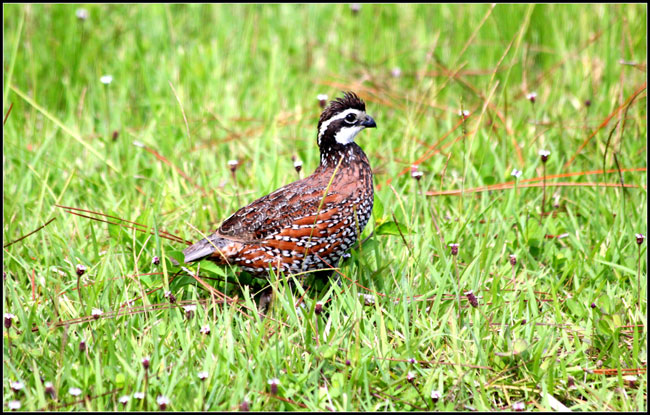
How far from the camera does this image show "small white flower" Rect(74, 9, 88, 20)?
7757 millimetres

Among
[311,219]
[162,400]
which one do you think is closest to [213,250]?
[311,219]

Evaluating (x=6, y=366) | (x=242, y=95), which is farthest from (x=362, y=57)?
(x=6, y=366)

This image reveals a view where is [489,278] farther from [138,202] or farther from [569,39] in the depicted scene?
[569,39]

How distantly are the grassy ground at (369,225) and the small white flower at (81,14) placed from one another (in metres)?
0.12

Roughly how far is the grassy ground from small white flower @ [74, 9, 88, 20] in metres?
0.12

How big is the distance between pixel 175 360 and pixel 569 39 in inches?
232

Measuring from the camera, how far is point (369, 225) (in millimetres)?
5238

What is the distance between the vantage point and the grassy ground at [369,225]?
3.86 meters

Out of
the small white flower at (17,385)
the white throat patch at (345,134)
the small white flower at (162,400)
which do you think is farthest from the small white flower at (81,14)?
the small white flower at (162,400)

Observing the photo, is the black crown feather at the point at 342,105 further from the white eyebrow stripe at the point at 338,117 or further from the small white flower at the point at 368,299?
the small white flower at the point at 368,299

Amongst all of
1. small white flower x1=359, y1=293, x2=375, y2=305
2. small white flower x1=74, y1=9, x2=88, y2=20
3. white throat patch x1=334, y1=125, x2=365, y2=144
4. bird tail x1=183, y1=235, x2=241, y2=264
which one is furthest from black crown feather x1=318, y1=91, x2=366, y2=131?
small white flower x1=74, y1=9, x2=88, y2=20

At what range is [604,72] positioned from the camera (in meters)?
7.44

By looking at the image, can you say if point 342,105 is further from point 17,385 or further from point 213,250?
point 17,385

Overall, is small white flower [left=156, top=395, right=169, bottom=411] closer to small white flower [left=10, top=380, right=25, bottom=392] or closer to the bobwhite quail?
small white flower [left=10, top=380, right=25, bottom=392]
